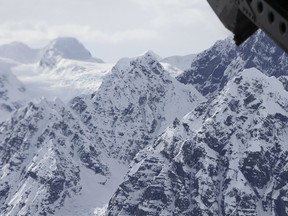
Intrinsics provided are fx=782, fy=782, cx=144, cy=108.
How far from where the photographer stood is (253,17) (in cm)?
938

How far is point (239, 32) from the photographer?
398 inches

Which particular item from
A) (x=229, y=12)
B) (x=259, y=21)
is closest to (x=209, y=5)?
(x=229, y=12)

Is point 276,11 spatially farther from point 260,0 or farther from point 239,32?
point 239,32

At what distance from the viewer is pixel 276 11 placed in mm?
8828

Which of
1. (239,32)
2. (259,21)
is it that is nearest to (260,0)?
(259,21)

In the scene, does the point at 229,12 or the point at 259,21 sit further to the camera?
the point at 229,12

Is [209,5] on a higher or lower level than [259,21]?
higher

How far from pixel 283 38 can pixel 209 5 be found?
1815 mm

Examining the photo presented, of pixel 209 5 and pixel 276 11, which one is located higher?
pixel 209 5

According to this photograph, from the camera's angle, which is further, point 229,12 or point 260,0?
point 229,12

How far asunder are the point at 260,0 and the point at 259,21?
27 cm

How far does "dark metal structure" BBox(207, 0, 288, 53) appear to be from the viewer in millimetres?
8820

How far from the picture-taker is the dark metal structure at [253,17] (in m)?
8.82

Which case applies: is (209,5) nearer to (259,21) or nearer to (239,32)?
(239,32)
